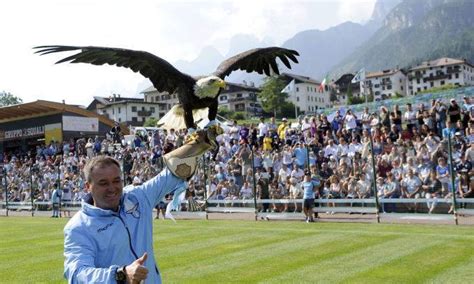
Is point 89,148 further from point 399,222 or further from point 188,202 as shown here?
point 399,222

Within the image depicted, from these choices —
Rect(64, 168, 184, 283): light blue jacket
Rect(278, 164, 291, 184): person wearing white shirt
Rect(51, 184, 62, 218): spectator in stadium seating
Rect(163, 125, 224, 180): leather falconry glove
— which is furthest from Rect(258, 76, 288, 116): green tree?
Rect(64, 168, 184, 283): light blue jacket

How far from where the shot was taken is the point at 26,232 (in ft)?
50.0

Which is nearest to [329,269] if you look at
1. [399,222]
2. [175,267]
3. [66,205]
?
[175,267]

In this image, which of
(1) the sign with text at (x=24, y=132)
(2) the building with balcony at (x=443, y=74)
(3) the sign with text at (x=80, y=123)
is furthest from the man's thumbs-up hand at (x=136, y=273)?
(2) the building with balcony at (x=443, y=74)

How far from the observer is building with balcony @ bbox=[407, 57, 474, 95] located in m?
118

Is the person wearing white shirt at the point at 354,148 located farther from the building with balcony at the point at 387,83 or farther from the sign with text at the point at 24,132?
the building with balcony at the point at 387,83

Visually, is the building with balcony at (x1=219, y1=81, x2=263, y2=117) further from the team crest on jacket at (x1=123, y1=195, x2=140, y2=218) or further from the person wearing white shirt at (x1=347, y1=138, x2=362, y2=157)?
the team crest on jacket at (x1=123, y1=195, x2=140, y2=218)

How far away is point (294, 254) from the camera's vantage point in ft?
30.6

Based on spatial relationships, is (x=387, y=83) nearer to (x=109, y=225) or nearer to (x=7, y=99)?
(x=7, y=99)

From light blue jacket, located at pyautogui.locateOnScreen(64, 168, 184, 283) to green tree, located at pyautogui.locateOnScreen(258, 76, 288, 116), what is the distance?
289ft

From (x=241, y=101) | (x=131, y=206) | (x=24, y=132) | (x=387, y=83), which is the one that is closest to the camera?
(x=131, y=206)

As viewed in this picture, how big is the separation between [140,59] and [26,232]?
11764 mm

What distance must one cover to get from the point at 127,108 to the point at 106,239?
287 feet

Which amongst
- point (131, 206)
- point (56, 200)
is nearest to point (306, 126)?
point (56, 200)
